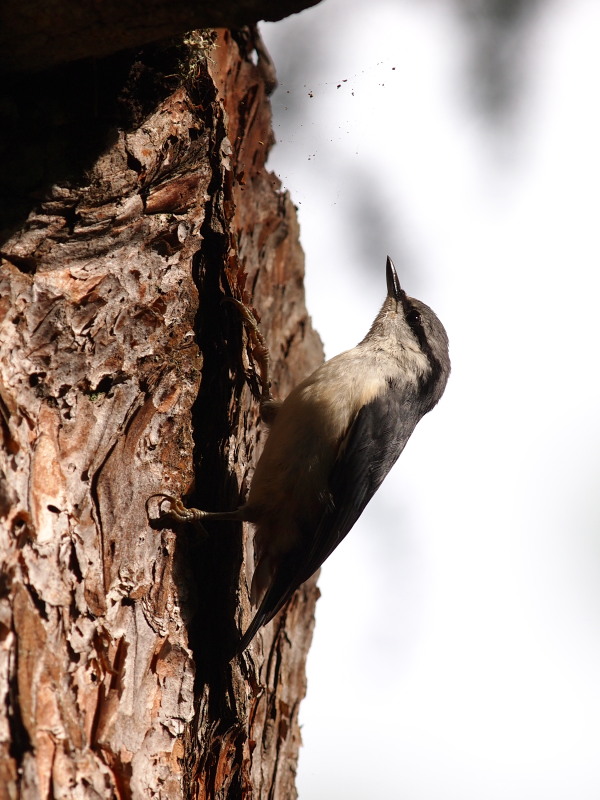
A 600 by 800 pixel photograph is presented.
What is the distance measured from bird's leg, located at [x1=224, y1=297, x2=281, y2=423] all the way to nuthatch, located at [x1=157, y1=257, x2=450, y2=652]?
0.02 m

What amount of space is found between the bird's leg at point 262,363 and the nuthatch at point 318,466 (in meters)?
0.02

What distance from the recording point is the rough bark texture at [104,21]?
1.87 meters

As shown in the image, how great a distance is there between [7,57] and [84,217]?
0.48 m

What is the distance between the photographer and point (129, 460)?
223cm

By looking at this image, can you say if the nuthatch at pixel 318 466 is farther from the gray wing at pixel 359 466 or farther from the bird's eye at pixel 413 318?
the bird's eye at pixel 413 318

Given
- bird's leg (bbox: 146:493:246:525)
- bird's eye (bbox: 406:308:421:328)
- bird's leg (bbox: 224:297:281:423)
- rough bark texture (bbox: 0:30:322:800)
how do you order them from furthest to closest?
bird's eye (bbox: 406:308:421:328) → bird's leg (bbox: 224:297:281:423) → bird's leg (bbox: 146:493:246:525) → rough bark texture (bbox: 0:30:322:800)

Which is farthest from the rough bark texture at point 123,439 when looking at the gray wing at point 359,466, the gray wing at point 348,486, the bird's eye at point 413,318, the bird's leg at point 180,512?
the bird's eye at point 413,318

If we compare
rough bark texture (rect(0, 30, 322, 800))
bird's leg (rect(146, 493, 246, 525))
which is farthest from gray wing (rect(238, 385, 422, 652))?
bird's leg (rect(146, 493, 246, 525))

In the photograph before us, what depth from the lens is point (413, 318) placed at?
3.54 meters

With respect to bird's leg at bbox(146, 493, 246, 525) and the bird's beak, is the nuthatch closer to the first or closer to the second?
bird's leg at bbox(146, 493, 246, 525)

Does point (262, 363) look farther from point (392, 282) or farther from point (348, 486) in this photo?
point (392, 282)

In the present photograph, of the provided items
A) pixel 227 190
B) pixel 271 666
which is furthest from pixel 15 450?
pixel 271 666

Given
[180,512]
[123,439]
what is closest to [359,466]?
[180,512]

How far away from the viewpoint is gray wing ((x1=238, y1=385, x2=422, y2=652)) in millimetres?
2805
